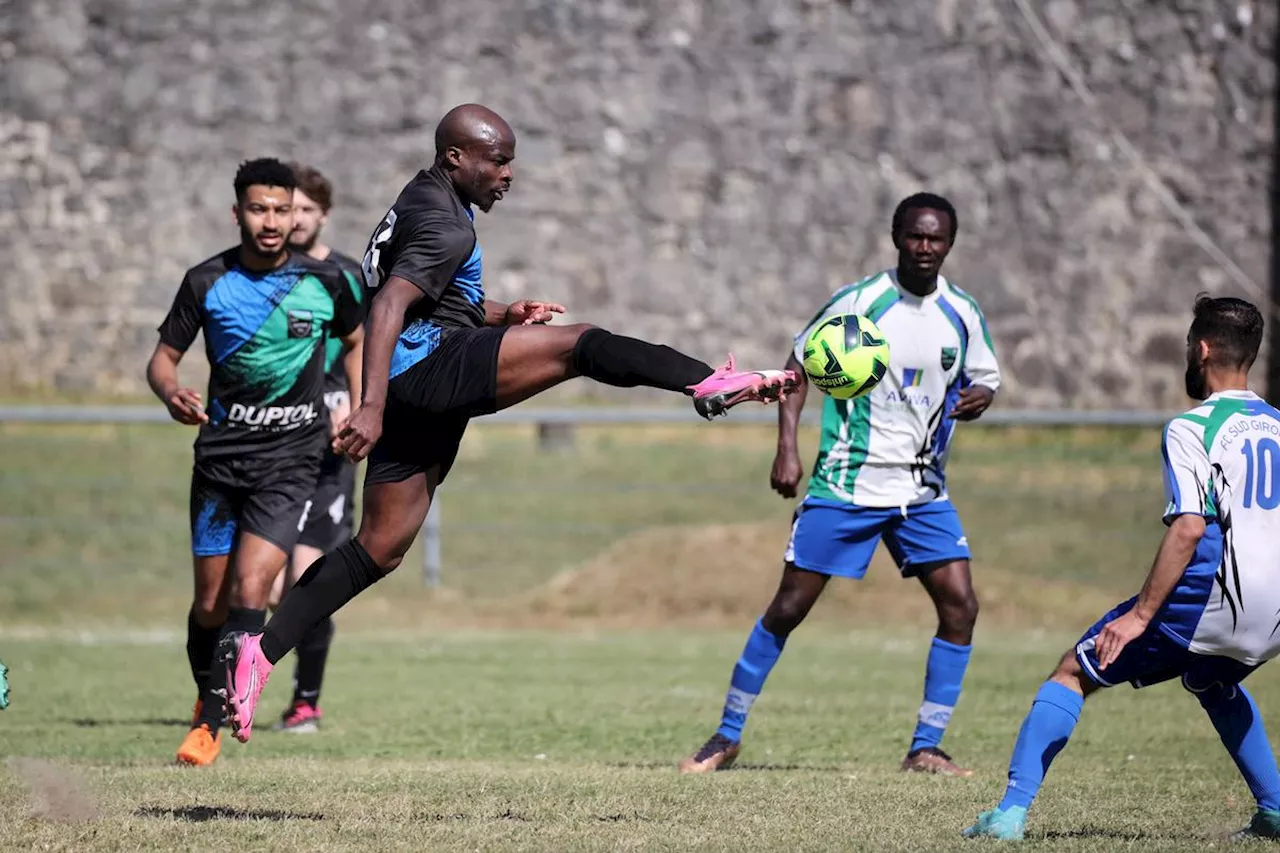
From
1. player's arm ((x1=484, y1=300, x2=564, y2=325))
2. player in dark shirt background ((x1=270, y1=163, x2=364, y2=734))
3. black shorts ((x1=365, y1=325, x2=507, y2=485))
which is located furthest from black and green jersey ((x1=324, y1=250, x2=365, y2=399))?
black shorts ((x1=365, y1=325, x2=507, y2=485))

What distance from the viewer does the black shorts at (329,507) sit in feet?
32.7

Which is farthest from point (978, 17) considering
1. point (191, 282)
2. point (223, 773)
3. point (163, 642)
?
point (223, 773)

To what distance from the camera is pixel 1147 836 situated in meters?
6.48

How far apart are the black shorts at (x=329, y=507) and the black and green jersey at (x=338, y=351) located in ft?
1.22

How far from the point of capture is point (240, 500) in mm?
8875

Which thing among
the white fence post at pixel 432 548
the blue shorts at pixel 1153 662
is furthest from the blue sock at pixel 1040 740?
the white fence post at pixel 432 548

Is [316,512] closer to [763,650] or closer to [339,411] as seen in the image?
[339,411]

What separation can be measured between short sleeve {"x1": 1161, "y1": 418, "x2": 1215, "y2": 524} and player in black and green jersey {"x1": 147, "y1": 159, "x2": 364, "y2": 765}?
419 centimetres

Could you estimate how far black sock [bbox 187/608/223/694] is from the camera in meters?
9.02

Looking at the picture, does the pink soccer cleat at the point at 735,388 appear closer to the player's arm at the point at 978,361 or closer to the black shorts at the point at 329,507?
the player's arm at the point at 978,361

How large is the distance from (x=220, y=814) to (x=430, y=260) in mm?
2055

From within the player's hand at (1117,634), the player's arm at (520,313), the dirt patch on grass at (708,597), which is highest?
the player's arm at (520,313)

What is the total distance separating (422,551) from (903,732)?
8168 millimetres

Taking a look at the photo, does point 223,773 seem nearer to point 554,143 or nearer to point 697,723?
point 697,723
